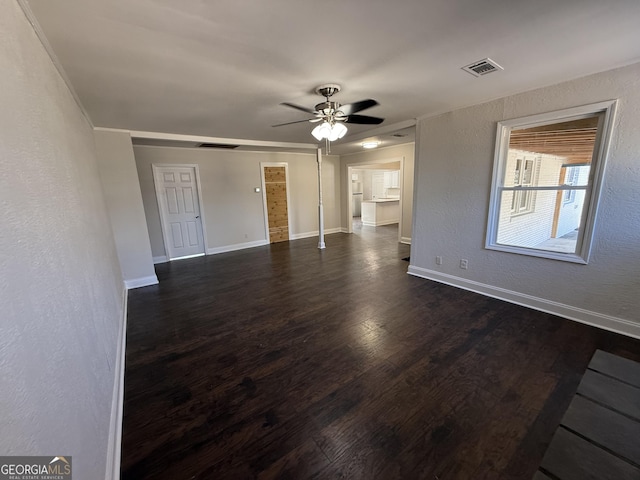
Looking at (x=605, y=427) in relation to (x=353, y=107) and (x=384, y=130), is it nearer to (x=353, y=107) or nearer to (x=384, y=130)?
(x=353, y=107)

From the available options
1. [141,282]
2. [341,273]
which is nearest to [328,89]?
[341,273]

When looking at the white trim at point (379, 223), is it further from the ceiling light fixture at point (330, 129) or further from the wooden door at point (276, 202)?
the ceiling light fixture at point (330, 129)

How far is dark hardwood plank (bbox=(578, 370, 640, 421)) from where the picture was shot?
1678mm

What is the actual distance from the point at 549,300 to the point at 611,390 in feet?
4.04

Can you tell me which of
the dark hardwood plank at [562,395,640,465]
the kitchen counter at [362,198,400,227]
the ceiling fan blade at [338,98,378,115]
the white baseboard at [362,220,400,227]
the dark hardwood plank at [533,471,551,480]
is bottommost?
the dark hardwood plank at [533,471,551,480]

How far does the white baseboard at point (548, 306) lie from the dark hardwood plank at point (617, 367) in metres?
0.53

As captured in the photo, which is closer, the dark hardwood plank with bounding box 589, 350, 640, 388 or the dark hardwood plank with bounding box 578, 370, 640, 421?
the dark hardwood plank with bounding box 578, 370, 640, 421

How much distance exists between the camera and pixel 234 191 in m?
6.11

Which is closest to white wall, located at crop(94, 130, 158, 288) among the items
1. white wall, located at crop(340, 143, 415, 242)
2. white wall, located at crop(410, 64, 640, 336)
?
white wall, located at crop(410, 64, 640, 336)

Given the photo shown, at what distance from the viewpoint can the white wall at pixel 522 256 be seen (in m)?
2.32

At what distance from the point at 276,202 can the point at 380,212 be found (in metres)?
3.85

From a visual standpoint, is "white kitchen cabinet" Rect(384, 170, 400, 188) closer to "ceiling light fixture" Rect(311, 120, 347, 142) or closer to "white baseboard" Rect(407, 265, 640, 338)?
"white baseboard" Rect(407, 265, 640, 338)

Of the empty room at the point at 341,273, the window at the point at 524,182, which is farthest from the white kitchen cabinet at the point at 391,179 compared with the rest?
the window at the point at 524,182

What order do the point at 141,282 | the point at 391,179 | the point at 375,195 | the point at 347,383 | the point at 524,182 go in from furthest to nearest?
1. the point at 375,195
2. the point at 391,179
3. the point at 141,282
4. the point at 524,182
5. the point at 347,383
